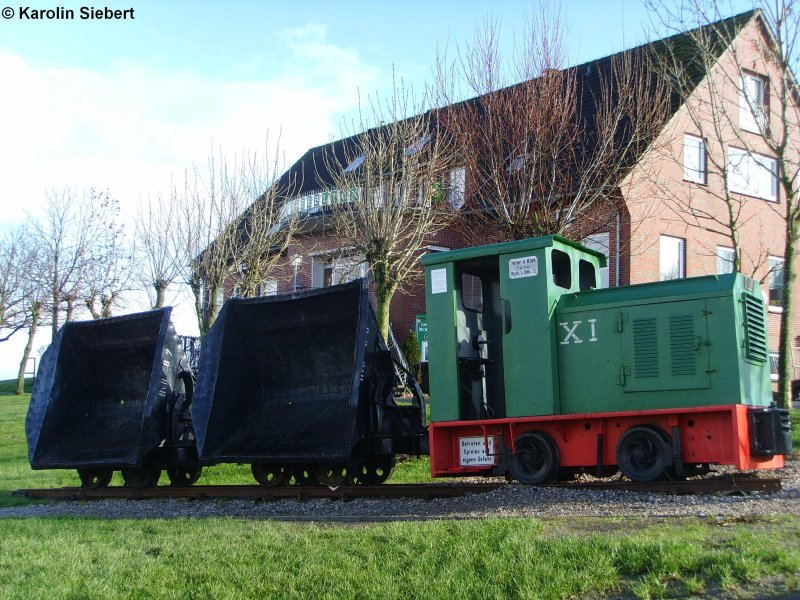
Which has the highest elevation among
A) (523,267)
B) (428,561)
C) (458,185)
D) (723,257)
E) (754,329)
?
(458,185)

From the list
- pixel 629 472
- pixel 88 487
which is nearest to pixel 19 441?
pixel 88 487

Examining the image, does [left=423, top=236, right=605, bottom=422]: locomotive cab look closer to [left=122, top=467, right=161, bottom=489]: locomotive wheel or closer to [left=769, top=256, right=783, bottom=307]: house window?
[left=122, top=467, right=161, bottom=489]: locomotive wheel

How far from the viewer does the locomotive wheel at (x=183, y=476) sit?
12945 mm

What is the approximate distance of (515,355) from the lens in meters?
9.52

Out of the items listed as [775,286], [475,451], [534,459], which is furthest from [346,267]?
[775,286]

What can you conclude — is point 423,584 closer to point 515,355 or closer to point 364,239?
point 515,355

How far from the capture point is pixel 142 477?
12.5m

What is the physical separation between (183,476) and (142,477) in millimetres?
735

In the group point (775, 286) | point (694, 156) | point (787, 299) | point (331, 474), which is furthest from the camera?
point (775, 286)

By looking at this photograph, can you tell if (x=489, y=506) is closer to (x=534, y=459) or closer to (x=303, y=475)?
(x=534, y=459)

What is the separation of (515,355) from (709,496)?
2.47 metres

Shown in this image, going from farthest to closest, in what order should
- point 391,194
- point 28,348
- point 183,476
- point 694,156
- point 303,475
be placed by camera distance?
point 28,348, point 694,156, point 391,194, point 183,476, point 303,475

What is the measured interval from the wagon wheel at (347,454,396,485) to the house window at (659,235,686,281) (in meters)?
13.2

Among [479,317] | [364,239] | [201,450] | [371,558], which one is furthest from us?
[364,239]
